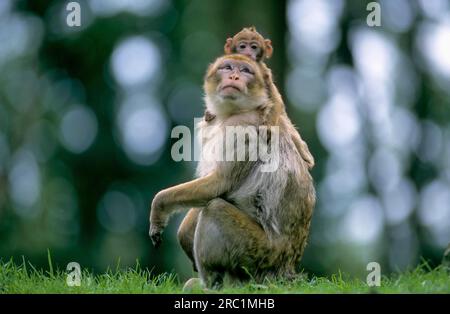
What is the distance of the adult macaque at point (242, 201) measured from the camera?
34.7 ft

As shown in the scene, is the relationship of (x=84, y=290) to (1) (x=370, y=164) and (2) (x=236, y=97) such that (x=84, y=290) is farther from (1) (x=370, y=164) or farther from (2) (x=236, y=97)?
(1) (x=370, y=164)

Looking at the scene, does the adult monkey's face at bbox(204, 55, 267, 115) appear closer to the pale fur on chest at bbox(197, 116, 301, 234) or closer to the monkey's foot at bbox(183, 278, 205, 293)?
the pale fur on chest at bbox(197, 116, 301, 234)

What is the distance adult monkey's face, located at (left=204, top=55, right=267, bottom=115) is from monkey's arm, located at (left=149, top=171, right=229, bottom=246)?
3.56 ft

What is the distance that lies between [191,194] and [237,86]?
161cm

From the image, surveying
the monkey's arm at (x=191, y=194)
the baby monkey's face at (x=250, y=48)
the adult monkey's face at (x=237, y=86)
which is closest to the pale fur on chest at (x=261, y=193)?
the monkey's arm at (x=191, y=194)

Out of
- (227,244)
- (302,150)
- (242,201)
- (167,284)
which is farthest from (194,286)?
(302,150)

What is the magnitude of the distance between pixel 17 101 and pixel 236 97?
15.8 metres

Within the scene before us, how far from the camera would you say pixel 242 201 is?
10938 mm

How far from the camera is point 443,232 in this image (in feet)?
78.3

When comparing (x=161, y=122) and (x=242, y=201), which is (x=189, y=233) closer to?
(x=242, y=201)

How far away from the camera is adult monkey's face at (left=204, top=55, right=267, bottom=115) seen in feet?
37.1

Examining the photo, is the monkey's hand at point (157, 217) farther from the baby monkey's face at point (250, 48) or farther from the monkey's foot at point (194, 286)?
the baby monkey's face at point (250, 48)
